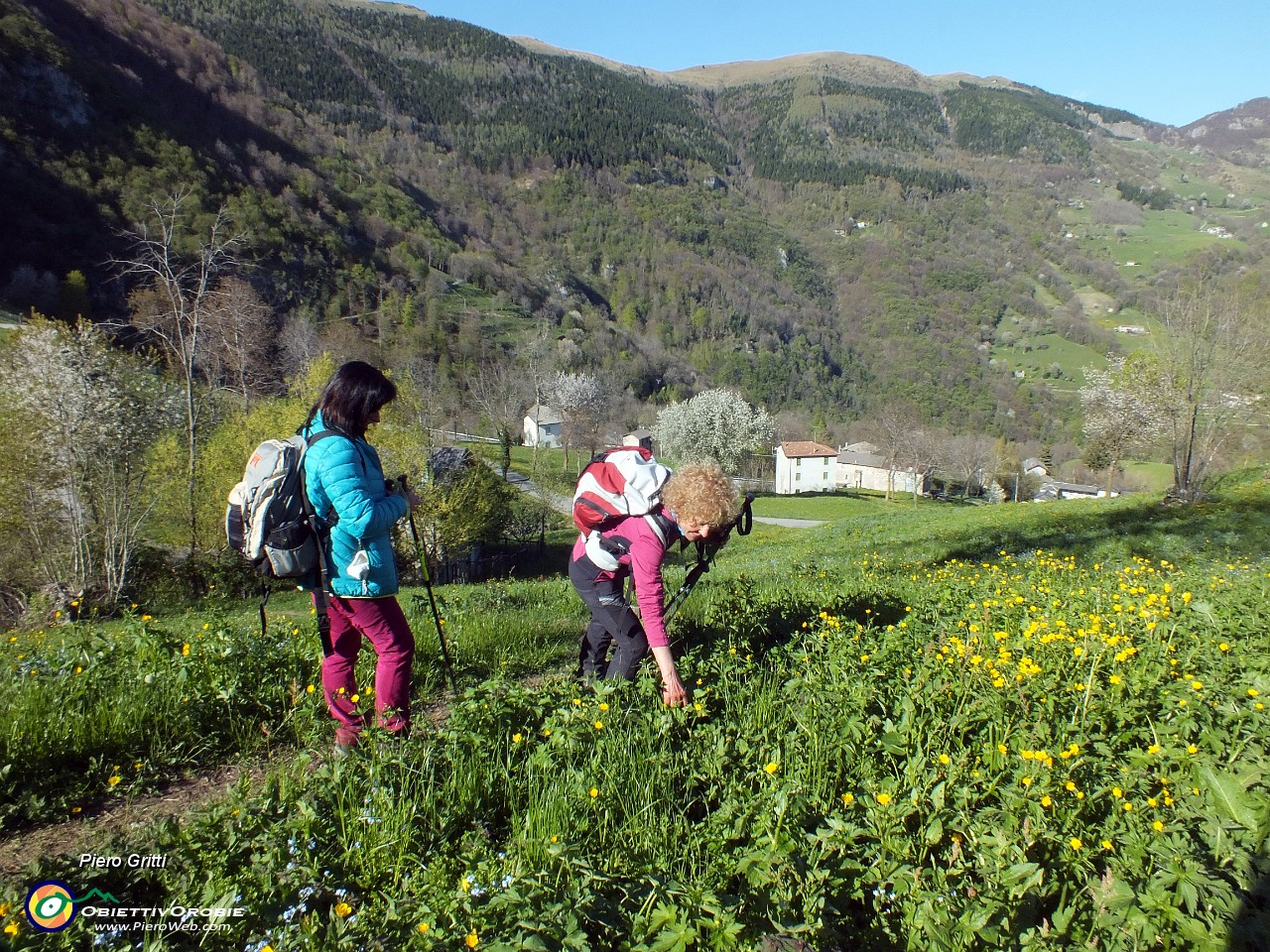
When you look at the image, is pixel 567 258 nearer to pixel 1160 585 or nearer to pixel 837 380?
pixel 837 380

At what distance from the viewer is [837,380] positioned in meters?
150

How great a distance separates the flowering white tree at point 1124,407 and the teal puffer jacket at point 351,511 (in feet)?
102

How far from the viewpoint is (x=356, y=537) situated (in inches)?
139

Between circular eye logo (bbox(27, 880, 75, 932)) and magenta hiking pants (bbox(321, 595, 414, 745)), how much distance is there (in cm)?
134

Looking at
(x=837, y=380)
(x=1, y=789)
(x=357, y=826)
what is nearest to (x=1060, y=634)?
(x=357, y=826)

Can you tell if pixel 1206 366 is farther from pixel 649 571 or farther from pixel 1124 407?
pixel 649 571

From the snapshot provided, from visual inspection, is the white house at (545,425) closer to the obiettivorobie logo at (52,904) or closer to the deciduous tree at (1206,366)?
the deciduous tree at (1206,366)

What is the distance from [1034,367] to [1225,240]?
214ft

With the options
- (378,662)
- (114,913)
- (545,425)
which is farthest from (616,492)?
(545,425)

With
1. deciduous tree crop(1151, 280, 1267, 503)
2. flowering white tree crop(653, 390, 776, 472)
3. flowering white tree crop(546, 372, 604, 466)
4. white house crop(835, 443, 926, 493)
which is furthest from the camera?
white house crop(835, 443, 926, 493)

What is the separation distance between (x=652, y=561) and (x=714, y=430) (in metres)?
64.9

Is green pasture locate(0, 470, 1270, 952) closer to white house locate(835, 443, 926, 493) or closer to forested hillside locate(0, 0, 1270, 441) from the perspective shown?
forested hillside locate(0, 0, 1270, 441)

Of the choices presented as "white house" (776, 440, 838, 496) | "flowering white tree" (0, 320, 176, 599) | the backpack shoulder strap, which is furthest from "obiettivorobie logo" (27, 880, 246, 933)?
"white house" (776, 440, 838, 496)

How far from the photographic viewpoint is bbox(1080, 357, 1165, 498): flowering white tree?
30.3 m
